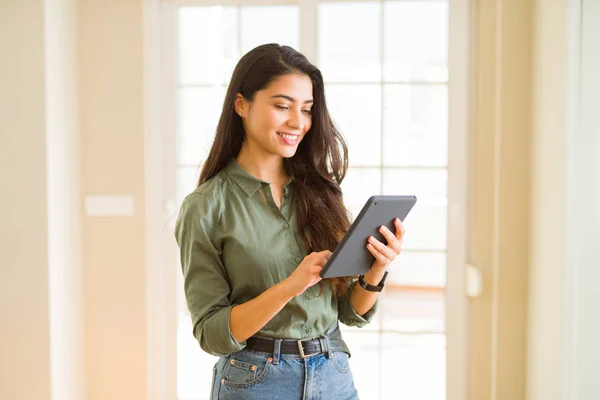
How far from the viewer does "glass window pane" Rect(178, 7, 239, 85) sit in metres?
3.43

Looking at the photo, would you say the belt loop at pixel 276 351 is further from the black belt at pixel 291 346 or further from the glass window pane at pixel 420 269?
the glass window pane at pixel 420 269

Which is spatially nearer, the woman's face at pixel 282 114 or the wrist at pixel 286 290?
the wrist at pixel 286 290

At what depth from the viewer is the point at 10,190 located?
311cm

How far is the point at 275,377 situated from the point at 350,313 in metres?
0.29

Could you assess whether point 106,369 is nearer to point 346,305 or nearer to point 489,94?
point 346,305

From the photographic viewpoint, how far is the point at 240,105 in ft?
5.99

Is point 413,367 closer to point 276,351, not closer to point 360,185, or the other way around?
point 360,185

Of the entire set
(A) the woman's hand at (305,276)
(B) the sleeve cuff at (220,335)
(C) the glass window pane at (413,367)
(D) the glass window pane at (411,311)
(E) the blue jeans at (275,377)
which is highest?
(A) the woman's hand at (305,276)

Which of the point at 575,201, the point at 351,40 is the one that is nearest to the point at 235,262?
the point at 575,201

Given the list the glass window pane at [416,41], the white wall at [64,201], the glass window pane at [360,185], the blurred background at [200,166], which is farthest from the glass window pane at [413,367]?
the white wall at [64,201]

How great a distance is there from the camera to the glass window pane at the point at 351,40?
3361 mm

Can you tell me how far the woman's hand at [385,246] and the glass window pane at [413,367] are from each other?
1855 mm

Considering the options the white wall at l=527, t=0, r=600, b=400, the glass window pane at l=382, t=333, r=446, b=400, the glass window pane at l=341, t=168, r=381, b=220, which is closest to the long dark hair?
the white wall at l=527, t=0, r=600, b=400

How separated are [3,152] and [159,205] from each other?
753 millimetres
